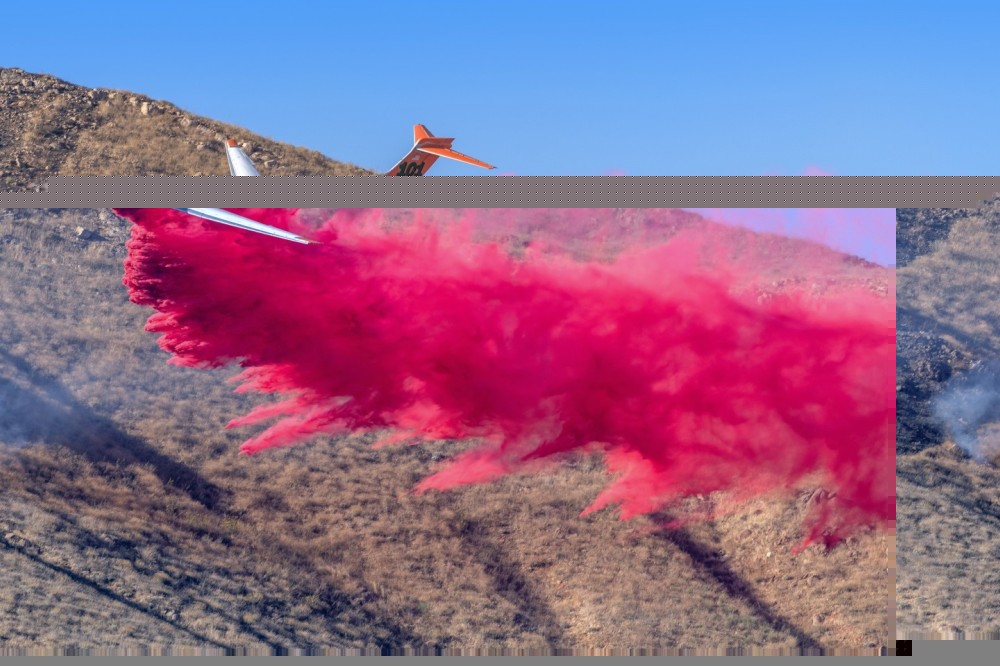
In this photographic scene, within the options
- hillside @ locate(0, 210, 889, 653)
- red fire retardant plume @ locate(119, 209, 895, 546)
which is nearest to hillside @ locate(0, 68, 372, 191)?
hillside @ locate(0, 210, 889, 653)

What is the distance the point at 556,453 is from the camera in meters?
25.1

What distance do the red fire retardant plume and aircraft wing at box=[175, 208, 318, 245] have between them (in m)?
0.41

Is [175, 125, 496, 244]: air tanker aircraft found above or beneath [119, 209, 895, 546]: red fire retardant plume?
above

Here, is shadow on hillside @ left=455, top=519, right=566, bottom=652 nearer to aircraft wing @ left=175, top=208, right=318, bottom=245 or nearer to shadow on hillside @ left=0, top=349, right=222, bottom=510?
shadow on hillside @ left=0, top=349, right=222, bottom=510

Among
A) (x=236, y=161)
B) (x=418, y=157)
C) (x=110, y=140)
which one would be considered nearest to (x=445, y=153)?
(x=418, y=157)

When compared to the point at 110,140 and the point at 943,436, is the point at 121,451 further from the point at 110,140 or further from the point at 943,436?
the point at 110,140

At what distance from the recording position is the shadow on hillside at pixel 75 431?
2516 centimetres

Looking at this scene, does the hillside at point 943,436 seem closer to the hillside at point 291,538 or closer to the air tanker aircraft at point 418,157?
the hillside at point 291,538

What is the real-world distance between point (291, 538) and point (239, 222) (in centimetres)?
615

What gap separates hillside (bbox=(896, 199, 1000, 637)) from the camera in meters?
28.1

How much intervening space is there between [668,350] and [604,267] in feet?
6.54

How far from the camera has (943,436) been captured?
3011 cm

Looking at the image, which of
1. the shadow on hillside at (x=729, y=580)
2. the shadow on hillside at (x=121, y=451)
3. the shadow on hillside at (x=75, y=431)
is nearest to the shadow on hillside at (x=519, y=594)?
the shadow on hillside at (x=121, y=451)

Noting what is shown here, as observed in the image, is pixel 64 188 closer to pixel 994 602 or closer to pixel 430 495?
pixel 430 495
